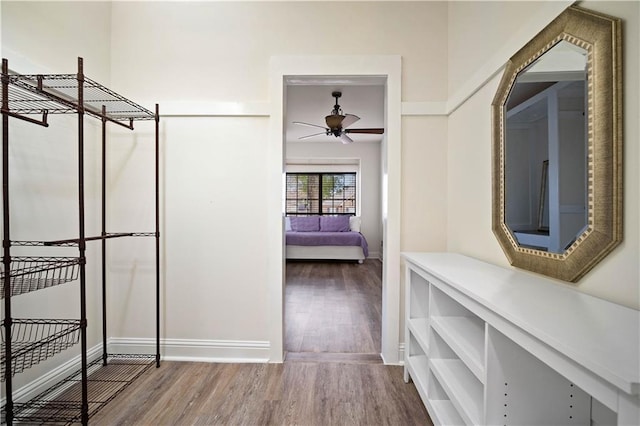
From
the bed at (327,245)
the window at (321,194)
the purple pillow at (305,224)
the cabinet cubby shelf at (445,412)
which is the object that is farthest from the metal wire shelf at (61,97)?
the window at (321,194)

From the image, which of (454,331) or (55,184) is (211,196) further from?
(454,331)

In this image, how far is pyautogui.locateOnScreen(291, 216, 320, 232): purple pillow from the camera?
6.95 meters

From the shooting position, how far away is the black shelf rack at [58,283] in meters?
1.28

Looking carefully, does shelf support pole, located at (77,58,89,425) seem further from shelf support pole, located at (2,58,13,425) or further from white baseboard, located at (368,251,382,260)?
white baseboard, located at (368,251,382,260)

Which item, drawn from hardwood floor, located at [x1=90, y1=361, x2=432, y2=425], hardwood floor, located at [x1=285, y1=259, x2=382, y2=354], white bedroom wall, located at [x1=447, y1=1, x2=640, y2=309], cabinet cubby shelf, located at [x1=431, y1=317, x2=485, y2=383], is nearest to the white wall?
white bedroom wall, located at [x1=447, y1=1, x2=640, y2=309]

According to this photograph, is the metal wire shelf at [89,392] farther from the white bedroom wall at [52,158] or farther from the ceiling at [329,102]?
the ceiling at [329,102]

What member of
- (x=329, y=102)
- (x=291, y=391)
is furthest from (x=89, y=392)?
(x=329, y=102)

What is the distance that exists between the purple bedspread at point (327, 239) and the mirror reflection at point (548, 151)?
15.7 feet

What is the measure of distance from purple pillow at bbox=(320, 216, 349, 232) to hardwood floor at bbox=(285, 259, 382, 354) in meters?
1.30

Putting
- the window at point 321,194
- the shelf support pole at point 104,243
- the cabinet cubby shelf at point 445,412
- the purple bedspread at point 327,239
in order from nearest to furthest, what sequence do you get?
the cabinet cubby shelf at point 445,412
the shelf support pole at point 104,243
the purple bedspread at point 327,239
the window at point 321,194

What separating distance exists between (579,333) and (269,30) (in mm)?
2402

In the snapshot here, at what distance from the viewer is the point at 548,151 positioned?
116cm

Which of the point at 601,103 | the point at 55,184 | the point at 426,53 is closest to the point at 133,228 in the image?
the point at 55,184

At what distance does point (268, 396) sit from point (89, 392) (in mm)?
1077
